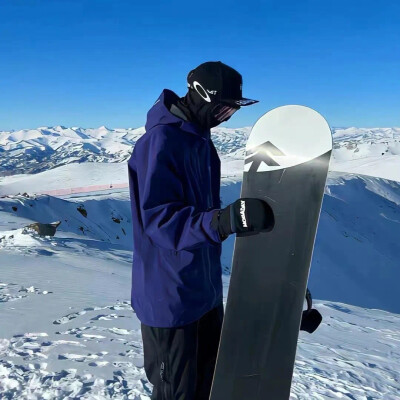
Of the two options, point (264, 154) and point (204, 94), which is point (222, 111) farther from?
point (264, 154)

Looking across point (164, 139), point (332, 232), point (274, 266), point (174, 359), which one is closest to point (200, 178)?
point (164, 139)

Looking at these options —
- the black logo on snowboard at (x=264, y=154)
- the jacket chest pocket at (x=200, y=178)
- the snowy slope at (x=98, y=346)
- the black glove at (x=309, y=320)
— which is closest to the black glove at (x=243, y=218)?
the jacket chest pocket at (x=200, y=178)

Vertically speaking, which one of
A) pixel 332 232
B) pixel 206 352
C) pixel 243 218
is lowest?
pixel 332 232

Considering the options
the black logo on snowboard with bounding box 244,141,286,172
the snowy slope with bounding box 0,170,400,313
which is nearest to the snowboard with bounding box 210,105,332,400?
the black logo on snowboard with bounding box 244,141,286,172

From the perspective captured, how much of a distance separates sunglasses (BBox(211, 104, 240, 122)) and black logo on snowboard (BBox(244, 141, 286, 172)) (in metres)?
0.26

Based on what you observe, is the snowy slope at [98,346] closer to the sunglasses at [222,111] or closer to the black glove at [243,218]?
the black glove at [243,218]

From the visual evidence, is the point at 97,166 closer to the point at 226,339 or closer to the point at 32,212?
the point at 32,212

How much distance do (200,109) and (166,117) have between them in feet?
0.81

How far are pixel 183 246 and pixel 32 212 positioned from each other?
2137 centimetres

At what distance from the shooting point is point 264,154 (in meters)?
2.27

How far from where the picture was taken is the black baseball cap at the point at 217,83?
2.14m

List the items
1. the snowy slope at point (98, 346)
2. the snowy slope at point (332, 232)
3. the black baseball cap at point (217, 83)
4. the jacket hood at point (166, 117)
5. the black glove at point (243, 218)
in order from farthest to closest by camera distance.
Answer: the snowy slope at point (332, 232) → the snowy slope at point (98, 346) → the black baseball cap at point (217, 83) → the jacket hood at point (166, 117) → the black glove at point (243, 218)

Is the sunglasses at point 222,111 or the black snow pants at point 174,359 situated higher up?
the sunglasses at point 222,111

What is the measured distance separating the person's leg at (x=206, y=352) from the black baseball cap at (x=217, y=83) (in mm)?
1326
